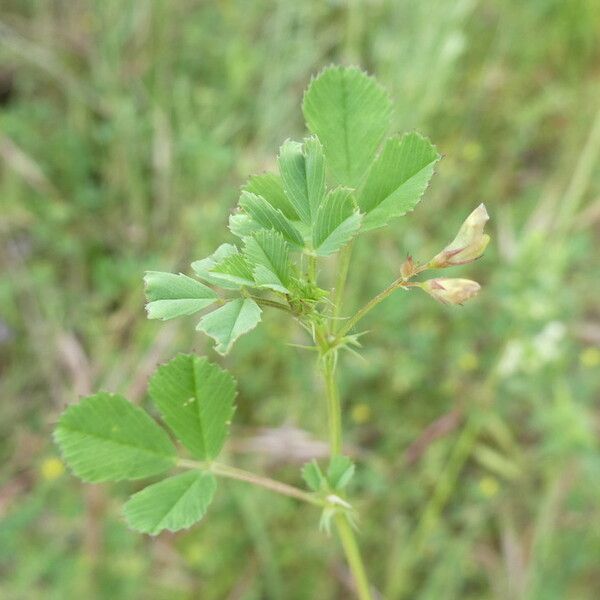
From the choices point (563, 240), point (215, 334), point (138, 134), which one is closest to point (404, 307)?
point (563, 240)

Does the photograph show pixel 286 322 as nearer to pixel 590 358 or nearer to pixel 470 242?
pixel 590 358

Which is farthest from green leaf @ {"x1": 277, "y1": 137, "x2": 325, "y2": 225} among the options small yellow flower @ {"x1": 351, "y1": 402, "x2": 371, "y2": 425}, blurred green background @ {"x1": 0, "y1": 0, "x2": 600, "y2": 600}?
small yellow flower @ {"x1": 351, "y1": 402, "x2": 371, "y2": 425}

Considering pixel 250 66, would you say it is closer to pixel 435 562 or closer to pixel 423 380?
pixel 423 380

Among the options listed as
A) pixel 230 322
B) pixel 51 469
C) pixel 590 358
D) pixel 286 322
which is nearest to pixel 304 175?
pixel 230 322

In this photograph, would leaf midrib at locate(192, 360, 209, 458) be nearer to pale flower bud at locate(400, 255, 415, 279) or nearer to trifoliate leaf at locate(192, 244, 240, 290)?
trifoliate leaf at locate(192, 244, 240, 290)

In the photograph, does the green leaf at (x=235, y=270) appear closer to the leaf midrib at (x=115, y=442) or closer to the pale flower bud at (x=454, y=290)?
the pale flower bud at (x=454, y=290)

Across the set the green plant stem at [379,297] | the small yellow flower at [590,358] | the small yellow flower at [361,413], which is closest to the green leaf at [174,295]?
the green plant stem at [379,297]
